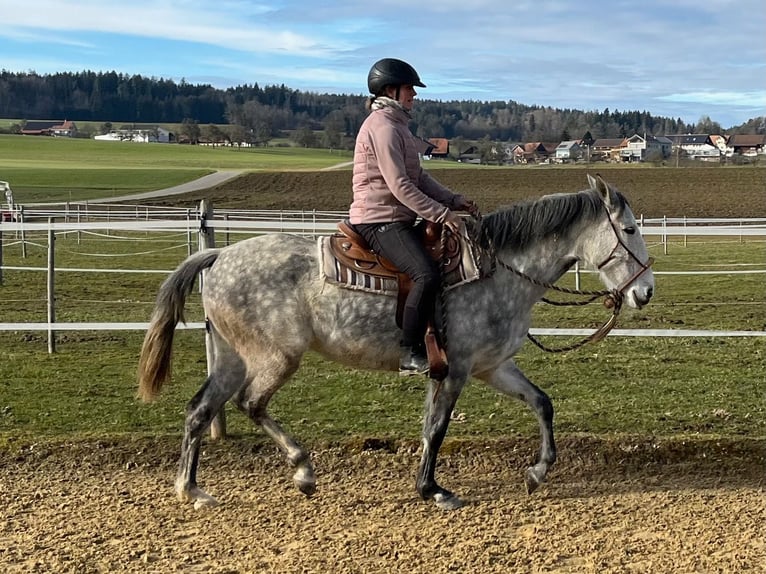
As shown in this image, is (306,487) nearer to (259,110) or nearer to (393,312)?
(393,312)

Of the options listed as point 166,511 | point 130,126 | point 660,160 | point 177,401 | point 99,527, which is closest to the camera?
point 99,527

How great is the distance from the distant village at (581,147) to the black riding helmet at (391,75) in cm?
7810

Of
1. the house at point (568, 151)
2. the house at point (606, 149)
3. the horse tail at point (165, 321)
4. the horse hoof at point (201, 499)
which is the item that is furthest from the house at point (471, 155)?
the horse hoof at point (201, 499)

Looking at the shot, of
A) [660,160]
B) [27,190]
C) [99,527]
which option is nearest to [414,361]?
[99,527]

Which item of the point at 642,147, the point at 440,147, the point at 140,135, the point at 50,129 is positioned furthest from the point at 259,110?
the point at 440,147

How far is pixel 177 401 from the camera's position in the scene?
23.9 ft

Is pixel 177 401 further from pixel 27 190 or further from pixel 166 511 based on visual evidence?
pixel 27 190

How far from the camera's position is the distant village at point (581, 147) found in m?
91.4

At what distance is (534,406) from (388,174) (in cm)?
171

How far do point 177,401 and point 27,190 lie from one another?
1988 inches

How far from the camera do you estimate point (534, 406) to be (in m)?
5.02

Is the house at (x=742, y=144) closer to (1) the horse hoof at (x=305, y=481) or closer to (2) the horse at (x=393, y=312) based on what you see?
(2) the horse at (x=393, y=312)

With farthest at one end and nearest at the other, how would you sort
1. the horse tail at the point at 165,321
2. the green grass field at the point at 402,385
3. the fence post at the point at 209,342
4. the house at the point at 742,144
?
the house at the point at 742,144 < the green grass field at the point at 402,385 < the fence post at the point at 209,342 < the horse tail at the point at 165,321

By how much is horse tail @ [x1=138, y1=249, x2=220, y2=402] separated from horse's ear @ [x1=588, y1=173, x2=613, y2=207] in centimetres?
233
